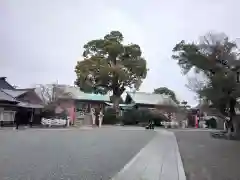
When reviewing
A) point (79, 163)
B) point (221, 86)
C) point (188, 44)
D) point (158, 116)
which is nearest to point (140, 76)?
point (158, 116)

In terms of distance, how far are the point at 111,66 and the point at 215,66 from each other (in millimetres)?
26851

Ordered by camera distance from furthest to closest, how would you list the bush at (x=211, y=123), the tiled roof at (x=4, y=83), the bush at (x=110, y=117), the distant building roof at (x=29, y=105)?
the bush at (x=211, y=123), the bush at (x=110, y=117), the tiled roof at (x=4, y=83), the distant building roof at (x=29, y=105)

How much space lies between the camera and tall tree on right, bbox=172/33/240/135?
77.1 ft

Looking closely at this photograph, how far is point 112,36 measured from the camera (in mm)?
52625

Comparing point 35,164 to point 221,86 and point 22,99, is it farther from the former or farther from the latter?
point 22,99

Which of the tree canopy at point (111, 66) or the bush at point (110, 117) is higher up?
the tree canopy at point (111, 66)

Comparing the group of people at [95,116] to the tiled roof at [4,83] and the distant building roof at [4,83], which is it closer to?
the distant building roof at [4,83]

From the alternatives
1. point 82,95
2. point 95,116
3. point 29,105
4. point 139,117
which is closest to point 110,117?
point 95,116

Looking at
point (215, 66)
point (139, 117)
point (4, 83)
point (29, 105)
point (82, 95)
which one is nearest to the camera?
point (215, 66)

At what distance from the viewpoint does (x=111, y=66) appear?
166 feet

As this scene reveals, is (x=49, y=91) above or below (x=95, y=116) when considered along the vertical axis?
above

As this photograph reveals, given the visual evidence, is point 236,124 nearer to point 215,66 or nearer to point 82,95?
point 215,66

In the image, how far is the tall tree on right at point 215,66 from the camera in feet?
77.1

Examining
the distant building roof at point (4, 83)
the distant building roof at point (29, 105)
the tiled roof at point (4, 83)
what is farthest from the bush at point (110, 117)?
the tiled roof at point (4, 83)
